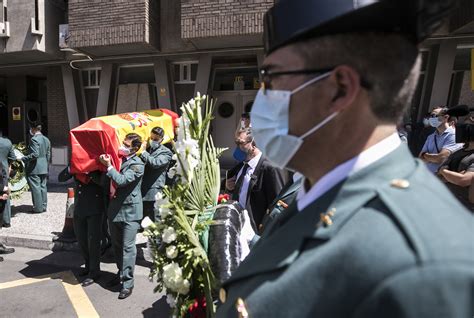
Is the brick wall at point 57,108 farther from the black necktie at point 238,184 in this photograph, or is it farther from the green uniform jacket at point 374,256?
the green uniform jacket at point 374,256

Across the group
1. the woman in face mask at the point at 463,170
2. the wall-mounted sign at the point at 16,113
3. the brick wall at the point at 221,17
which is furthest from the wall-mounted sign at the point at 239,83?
the wall-mounted sign at the point at 16,113

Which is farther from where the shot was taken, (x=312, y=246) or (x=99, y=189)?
(x=99, y=189)

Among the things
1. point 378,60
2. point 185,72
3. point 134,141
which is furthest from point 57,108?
point 378,60

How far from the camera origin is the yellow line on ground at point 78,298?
3.91 m

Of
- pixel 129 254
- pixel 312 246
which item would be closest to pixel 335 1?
pixel 312 246

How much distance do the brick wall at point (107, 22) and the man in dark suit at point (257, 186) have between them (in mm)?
6449

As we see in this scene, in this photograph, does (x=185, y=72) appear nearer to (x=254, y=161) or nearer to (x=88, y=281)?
(x=88, y=281)

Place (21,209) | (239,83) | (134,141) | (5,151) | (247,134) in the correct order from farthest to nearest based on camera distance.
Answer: (239,83) < (21,209) < (5,151) < (134,141) < (247,134)

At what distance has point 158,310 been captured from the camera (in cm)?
402

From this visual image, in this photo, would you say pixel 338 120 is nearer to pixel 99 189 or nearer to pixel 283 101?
pixel 283 101

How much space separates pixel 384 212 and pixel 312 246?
0.18 meters

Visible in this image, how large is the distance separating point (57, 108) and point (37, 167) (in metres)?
4.39

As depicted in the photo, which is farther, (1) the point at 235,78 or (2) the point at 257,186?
(1) the point at 235,78

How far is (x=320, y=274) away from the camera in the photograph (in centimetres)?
84
